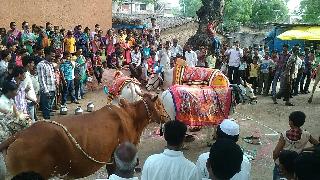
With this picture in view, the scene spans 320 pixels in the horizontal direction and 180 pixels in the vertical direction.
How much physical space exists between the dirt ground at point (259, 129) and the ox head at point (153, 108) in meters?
1.28

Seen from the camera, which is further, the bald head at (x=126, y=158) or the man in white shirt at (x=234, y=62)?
the man in white shirt at (x=234, y=62)

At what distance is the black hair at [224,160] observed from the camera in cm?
308

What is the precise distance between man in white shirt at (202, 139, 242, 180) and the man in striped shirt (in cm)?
732

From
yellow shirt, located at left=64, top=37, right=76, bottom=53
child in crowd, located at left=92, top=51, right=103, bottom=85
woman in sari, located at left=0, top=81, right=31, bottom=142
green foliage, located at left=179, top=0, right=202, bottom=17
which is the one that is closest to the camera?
woman in sari, located at left=0, top=81, right=31, bottom=142

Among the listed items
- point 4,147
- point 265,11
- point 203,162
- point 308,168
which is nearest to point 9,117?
point 4,147

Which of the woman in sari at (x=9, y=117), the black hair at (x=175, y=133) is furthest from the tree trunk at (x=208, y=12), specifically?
the black hair at (x=175, y=133)

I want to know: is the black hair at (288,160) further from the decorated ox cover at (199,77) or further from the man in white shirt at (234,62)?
the man in white shirt at (234,62)

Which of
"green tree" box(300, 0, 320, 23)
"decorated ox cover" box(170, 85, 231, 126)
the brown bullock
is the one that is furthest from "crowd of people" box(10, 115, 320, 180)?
"green tree" box(300, 0, 320, 23)

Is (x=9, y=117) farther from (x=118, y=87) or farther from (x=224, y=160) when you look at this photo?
(x=118, y=87)

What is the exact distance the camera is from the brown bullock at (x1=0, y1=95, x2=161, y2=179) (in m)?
4.88

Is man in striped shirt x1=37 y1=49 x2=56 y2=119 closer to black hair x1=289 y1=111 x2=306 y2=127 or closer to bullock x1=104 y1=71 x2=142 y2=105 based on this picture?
bullock x1=104 y1=71 x2=142 y2=105

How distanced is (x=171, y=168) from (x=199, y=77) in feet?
19.3

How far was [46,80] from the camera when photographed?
991 cm

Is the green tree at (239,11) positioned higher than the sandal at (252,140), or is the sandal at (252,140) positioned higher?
the green tree at (239,11)
